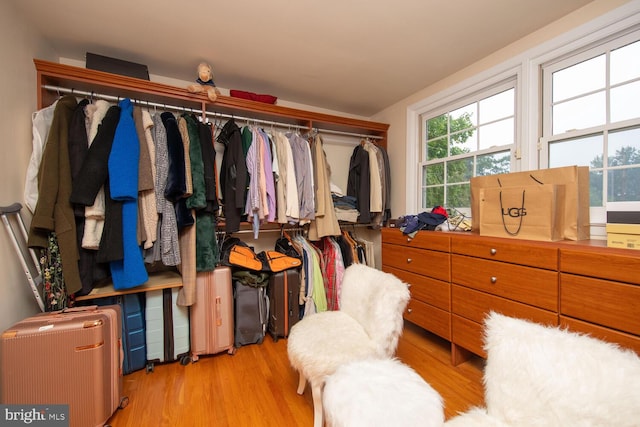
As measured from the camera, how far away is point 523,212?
145cm

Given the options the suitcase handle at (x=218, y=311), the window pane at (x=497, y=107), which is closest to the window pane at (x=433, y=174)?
the window pane at (x=497, y=107)

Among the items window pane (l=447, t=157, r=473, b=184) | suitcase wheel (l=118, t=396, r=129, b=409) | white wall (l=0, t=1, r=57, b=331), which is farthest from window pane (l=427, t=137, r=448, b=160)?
white wall (l=0, t=1, r=57, b=331)

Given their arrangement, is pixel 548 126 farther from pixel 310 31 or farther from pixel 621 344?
pixel 310 31

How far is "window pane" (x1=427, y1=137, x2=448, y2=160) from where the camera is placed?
97.6 inches

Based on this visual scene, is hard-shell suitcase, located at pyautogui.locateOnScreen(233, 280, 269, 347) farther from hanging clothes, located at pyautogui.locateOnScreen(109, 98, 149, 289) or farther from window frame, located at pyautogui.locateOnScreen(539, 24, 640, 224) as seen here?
window frame, located at pyautogui.locateOnScreen(539, 24, 640, 224)

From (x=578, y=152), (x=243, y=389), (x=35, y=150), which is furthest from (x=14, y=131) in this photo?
(x=578, y=152)

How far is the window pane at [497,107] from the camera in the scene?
1963 mm

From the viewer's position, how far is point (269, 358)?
185 cm

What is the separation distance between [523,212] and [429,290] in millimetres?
810

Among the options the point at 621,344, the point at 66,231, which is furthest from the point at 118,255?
the point at 621,344

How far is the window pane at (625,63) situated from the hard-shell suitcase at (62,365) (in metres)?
3.12

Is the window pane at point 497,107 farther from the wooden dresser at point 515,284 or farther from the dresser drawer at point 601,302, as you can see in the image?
the dresser drawer at point 601,302

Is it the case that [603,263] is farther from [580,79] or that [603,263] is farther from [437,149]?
[437,149]

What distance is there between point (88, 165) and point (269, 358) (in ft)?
5.66
